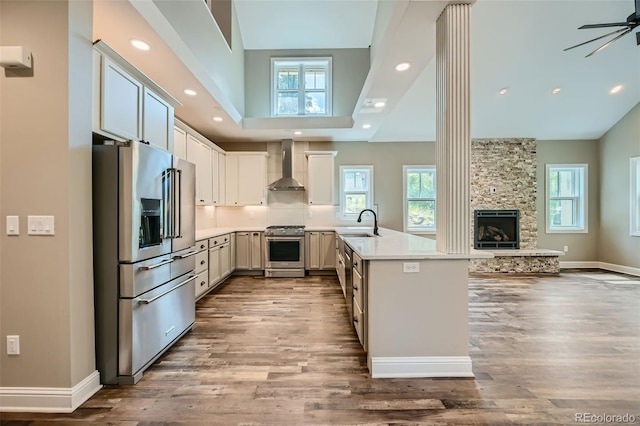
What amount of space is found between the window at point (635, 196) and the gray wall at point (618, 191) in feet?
0.25

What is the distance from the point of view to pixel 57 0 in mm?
1906

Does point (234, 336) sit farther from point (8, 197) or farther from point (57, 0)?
point (57, 0)

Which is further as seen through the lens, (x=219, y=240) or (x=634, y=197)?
(x=634, y=197)

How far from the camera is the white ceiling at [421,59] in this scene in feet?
8.49

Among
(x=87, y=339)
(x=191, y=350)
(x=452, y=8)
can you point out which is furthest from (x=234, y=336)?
(x=452, y=8)

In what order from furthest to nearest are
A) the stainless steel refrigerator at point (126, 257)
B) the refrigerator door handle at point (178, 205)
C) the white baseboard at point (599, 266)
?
the white baseboard at point (599, 266), the refrigerator door handle at point (178, 205), the stainless steel refrigerator at point (126, 257)

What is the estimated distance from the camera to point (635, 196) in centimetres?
585

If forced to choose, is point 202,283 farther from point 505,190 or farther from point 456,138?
point 505,190

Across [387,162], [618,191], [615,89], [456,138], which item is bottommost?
[618,191]

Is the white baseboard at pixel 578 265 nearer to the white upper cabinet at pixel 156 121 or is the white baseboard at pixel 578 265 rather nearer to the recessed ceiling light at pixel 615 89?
the recessed ceiling light at pixel 615 89

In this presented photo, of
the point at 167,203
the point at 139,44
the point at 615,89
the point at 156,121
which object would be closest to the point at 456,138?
the point at 167,203

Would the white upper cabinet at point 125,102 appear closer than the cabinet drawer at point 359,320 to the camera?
Yes

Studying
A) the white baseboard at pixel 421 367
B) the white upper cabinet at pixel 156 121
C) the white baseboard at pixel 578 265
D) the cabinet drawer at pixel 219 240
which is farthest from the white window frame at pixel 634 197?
the white upper cabinet at pixel 156 121

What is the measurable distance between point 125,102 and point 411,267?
103 inches
